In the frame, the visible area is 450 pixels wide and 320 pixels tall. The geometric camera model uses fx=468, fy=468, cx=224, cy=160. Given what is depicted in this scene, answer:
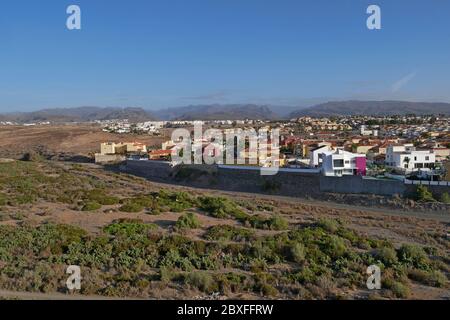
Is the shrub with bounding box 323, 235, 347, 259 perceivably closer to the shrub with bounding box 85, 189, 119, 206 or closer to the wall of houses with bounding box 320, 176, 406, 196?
the shrub with bounding box 85, 189, 119, 206

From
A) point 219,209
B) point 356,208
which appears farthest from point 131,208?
point 356,208

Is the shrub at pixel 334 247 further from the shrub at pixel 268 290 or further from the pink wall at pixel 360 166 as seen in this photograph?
the pink wall at pixel 360 166

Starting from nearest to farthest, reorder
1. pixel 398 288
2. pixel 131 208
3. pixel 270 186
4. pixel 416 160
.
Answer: pixel 398 288, pixel 131 208, pixel 270 186, pixel 416 160

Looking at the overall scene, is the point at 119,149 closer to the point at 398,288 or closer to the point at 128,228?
the point at 128,228

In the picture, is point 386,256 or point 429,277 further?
point 386,256

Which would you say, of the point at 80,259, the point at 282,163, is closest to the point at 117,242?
the point at 80,259

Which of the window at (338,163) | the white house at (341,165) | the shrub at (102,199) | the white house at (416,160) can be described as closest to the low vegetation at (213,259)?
the shrub at (102,199)
